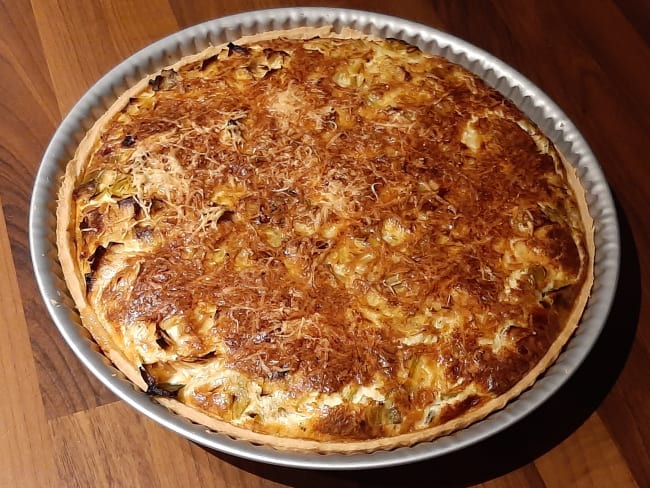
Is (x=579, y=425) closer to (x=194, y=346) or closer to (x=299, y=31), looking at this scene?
(x=194, y=346)

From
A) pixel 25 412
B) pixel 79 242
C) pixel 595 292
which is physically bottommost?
pixel 595 292

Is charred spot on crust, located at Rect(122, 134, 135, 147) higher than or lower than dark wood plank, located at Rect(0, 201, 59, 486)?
higher

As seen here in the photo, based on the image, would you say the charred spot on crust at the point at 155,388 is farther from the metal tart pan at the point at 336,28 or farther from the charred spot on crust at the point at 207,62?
the charred spot on crust at the point at 207,62

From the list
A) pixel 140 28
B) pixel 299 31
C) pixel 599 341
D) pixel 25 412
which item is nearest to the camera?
pixel 25 412

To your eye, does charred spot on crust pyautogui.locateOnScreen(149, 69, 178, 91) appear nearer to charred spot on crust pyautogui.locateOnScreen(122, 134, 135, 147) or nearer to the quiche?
the quiche

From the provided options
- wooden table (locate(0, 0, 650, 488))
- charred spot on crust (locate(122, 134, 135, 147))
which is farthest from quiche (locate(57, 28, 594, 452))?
wooden table (locate(0, 0, 650, 488))

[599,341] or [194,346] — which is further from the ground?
[194,346]

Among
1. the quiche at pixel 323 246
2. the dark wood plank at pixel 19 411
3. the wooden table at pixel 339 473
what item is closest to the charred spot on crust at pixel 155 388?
the quiche at pixel 323 246

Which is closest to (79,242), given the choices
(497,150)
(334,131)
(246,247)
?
(246,247)
